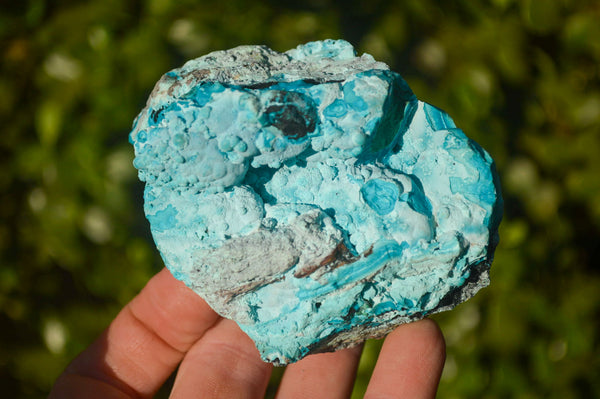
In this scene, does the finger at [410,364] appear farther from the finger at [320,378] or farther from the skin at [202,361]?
the finger at [320,378]

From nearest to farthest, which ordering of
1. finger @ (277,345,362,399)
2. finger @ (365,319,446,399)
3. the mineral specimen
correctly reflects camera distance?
the mineral specimen
finger @ (365,319,446,399)
finger @ (277,345,362,399)

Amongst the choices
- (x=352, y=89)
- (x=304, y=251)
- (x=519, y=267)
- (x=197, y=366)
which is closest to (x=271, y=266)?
(x=304, y=251)

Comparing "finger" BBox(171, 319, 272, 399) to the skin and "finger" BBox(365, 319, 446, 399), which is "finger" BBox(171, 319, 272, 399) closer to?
the skin

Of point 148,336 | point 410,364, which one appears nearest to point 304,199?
point 410,364

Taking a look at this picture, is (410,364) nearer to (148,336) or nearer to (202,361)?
(202,361)

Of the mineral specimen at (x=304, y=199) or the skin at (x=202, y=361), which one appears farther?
the skin at (x=202, y=361)

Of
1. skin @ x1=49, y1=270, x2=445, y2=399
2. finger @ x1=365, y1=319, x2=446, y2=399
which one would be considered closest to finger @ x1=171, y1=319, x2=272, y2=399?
skin @ x1=49, y1=270, x2=445, y2=399

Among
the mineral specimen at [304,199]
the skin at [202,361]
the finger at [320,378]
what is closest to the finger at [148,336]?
the skin at [202,361]
